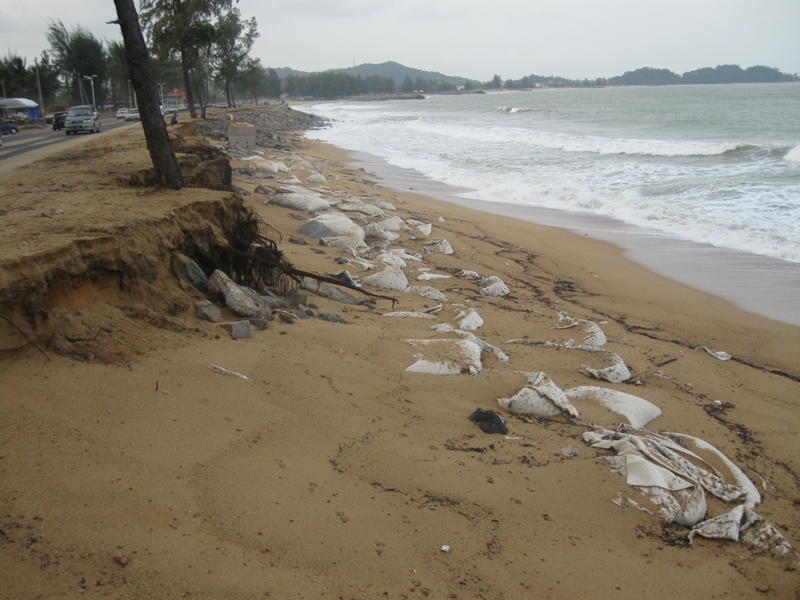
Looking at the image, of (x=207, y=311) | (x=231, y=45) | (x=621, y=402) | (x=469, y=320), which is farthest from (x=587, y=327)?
(x=231, y=45)

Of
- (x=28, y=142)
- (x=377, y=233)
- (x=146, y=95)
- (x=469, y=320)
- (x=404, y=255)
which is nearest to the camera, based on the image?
(x=146, y=95)

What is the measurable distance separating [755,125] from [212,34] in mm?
29807

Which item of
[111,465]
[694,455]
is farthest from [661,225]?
[111,465]

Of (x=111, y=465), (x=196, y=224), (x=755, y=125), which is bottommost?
(x=111, y=465)

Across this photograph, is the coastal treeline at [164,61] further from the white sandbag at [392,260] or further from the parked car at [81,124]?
the white sandbag at [392,260]

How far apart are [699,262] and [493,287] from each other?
4.33 meters

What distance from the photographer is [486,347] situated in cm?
500

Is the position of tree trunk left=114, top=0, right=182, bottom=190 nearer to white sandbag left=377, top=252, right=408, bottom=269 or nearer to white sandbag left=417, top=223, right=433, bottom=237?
white sandbag left=377, top=252, right=408, bottom=269

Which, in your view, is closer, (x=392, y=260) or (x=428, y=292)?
(x=428, y=292)

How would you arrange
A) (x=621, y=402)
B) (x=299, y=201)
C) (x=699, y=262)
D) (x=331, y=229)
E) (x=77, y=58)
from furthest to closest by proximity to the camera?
(x=77, y=58)
(x=299, y=201)
(x=699, y=262)
(x=331, y=229)
(x=621, y=402)

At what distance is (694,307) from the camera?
7.22 m

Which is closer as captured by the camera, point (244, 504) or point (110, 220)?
point (244, 504)

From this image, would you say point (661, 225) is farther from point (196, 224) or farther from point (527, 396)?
point (196, 224)

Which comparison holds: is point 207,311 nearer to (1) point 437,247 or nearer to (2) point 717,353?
(2) point 717,353
